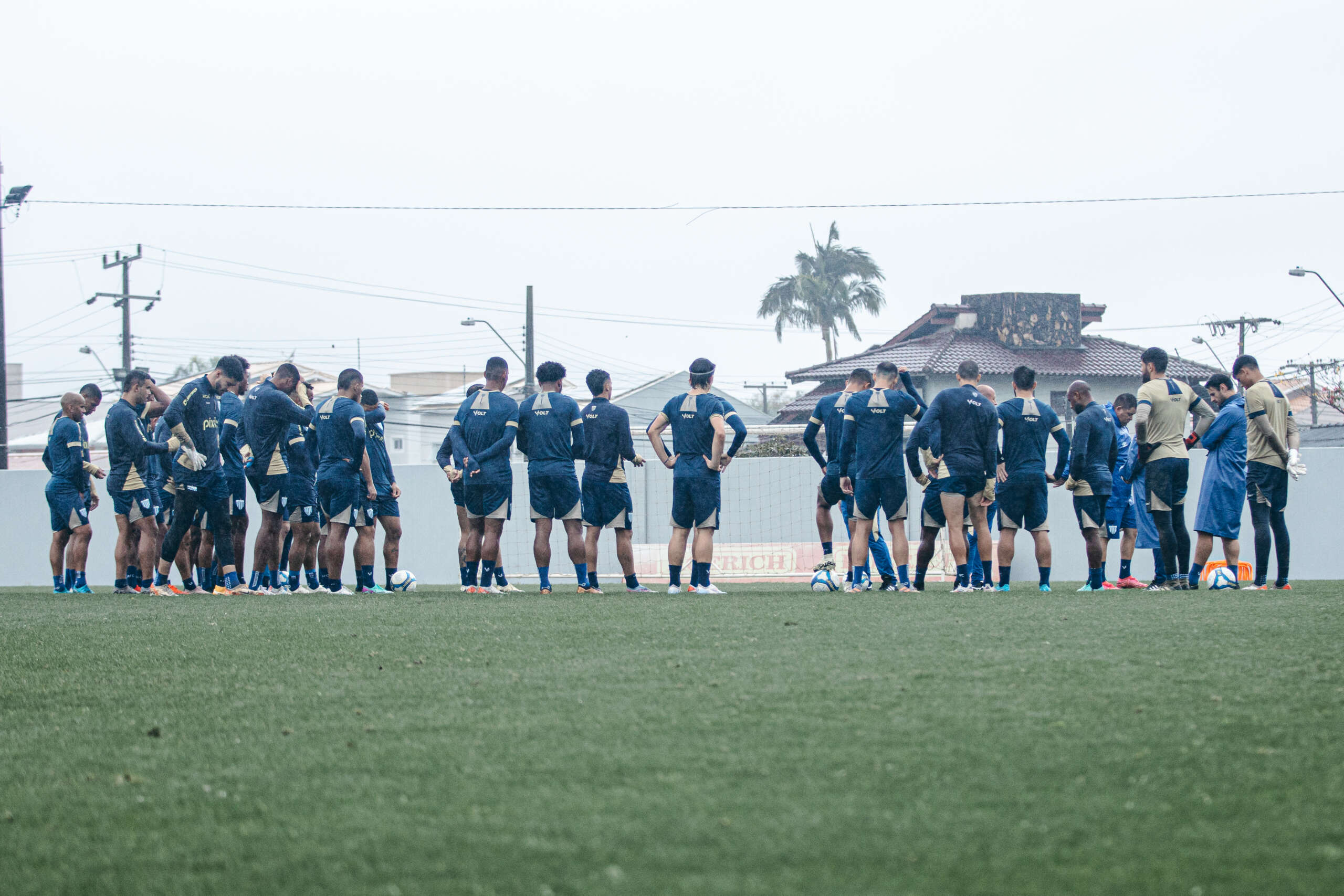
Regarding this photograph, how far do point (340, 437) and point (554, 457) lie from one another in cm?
186

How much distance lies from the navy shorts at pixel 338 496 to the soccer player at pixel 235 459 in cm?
119

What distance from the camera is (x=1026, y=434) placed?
10.7 metres

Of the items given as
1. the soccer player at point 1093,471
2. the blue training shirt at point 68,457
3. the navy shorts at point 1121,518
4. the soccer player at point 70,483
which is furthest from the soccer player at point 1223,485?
the blue training shirt at point 68,457

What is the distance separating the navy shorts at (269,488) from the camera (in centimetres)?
1084

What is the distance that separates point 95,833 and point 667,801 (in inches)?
54.2

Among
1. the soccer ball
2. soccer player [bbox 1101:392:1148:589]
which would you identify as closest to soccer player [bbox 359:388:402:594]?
the soccer ball

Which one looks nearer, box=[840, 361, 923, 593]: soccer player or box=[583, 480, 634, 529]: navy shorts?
box=[840, 361, 923, 593]: soccer player

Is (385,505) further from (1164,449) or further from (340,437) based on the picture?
(1164,449)

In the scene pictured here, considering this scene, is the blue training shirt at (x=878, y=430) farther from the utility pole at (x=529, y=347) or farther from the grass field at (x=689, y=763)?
the utility pole at (x=529, y=347)

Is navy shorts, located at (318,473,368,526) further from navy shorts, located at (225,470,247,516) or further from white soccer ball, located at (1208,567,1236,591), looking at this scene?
white soccer ball, located at (1208,567,1236,591)

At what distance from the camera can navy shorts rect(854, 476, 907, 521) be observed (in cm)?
1044

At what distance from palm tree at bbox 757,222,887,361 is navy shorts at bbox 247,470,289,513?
4547 centimetres

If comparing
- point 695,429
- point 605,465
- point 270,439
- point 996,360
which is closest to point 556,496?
point 605,465

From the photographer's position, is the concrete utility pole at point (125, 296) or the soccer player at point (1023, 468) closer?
the soccer player at point (1023, 468)
